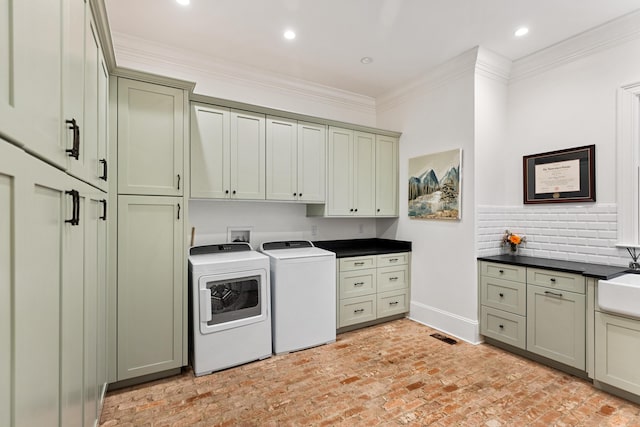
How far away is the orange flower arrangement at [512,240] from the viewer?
3.31m

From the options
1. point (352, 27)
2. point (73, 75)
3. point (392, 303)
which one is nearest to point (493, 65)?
point (352, 27)

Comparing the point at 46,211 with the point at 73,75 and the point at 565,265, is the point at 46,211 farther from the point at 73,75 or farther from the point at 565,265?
the point at 565,265

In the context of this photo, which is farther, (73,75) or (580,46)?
(580,46)

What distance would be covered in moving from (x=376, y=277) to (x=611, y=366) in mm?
2056

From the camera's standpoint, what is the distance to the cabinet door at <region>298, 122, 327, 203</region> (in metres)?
3.43

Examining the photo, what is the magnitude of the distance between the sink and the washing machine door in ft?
8.55

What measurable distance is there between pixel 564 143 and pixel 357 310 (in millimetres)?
2691

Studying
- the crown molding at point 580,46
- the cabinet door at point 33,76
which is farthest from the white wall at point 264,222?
the crown molding at point 580,46

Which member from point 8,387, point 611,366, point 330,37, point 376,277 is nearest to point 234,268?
point 376,277

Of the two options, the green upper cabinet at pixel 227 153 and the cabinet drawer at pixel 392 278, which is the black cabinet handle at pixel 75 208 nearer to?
the green upper cabinet at pixel 227 153

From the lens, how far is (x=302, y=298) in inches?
120

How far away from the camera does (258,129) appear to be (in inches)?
124

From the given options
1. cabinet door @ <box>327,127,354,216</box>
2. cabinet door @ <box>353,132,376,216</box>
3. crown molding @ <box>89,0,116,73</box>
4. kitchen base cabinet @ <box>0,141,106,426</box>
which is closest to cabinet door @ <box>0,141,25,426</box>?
kitchen base cabinet @ <box>0,141,106,426</box>

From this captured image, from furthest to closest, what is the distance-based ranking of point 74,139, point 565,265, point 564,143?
point 564,143 → point 565,265 → point 74,139
